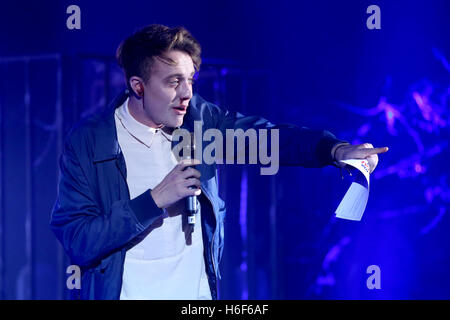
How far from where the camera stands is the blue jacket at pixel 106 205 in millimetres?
1996

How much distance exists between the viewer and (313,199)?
3188 mm

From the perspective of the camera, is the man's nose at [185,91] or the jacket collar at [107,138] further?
the man's nose at [185,91]

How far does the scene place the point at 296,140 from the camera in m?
2.25

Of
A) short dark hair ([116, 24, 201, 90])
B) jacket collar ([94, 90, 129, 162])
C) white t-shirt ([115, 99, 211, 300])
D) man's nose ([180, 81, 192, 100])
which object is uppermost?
short dark hair ([116, 24, 201, 90])

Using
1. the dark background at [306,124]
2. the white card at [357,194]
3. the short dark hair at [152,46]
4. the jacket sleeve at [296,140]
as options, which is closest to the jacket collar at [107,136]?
the short dark hair at [152,46]

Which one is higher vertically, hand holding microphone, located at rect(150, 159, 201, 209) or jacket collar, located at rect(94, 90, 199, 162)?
jacket collar, located at rect(94, 90, 199, 162)

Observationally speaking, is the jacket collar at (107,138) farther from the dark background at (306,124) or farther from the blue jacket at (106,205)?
the dark background at (306,124)

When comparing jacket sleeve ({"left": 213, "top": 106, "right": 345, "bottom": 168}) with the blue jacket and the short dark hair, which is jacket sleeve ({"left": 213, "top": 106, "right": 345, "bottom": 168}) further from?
the short dark hair

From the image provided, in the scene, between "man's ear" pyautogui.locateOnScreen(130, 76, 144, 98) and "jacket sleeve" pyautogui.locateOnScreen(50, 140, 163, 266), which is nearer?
"jacket sleeve" pyautogui.locateOnScreen(50, 140, 163, 266)

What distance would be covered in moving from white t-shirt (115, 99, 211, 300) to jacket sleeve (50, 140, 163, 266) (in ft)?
0.33

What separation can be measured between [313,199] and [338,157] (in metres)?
1.09

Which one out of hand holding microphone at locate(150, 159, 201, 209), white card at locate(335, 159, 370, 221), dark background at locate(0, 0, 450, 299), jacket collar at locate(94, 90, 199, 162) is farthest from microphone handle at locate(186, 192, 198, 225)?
dark background at locate(0, 0, 450, 299)

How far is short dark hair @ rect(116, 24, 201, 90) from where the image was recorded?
7.18 feet

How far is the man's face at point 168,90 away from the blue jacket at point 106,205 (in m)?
0.08
